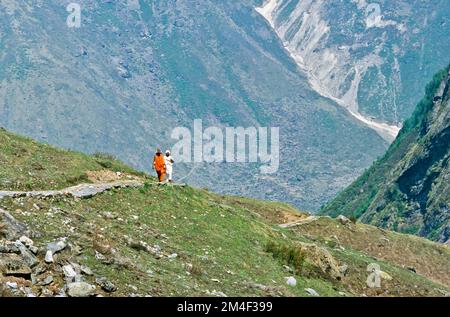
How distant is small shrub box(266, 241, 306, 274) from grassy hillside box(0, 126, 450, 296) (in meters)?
0.06

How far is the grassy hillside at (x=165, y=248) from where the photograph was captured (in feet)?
92.2

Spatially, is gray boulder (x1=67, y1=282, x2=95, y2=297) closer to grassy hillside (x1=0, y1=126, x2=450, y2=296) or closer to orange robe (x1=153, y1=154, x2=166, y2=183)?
grassy hillside (x1=0, y1=126, x2=450, y2=296)

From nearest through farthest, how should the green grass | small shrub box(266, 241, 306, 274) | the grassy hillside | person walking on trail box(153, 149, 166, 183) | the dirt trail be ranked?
1. the grassy hillside
2. the dirt trail
3. the green grass
4. small shrub box(266, 241, 306, 274)
5. person walking on trail box(153, 149, 166, 183)

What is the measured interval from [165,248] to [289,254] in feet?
31.4

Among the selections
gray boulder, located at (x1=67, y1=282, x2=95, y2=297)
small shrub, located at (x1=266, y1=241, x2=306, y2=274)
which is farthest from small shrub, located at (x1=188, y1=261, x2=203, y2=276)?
small shrub, located at (x1=266, y1=241, x2=306, y2=274)

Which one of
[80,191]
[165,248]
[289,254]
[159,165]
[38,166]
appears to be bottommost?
[289,254]

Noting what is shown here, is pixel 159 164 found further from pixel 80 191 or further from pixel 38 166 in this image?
pixel 80 191

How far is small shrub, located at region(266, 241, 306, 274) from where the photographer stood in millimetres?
41719

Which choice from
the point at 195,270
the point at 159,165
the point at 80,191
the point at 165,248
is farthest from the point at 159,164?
the point at 195,270

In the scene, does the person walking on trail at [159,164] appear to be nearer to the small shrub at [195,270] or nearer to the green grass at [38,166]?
the green grass at [38,166]

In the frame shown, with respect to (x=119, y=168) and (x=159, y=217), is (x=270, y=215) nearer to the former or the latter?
(x=119, y=168)

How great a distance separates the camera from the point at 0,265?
25.2m

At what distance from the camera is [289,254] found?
42469 millimetres

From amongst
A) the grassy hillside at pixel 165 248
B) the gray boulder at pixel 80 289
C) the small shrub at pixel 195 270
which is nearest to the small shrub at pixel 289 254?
the grassy hillside at pixel 165 248
